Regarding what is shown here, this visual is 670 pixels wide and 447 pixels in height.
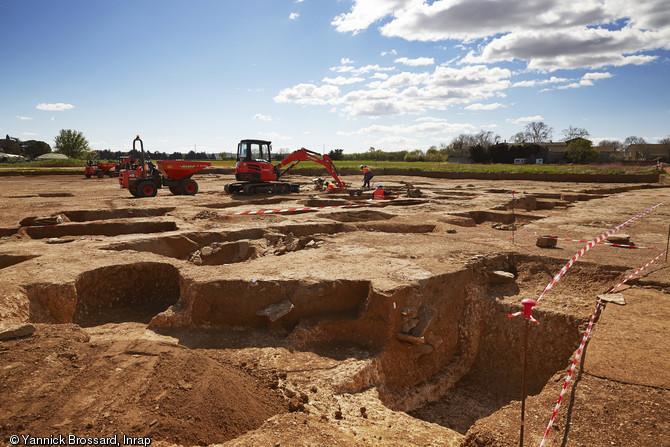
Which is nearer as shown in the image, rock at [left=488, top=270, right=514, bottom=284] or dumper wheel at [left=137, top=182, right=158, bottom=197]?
rock at [left=488, top=270, right=514, bottom=284]

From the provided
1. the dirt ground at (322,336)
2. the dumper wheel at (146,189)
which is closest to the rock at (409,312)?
the dirt ground at (322,336)

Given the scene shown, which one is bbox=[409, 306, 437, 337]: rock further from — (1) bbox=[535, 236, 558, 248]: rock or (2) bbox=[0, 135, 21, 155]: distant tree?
(2) bbox=[0, 135, 21, 155]: distant tree

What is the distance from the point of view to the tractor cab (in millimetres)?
17797

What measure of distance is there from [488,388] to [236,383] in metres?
4.06

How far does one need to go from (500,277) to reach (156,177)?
50.0ft

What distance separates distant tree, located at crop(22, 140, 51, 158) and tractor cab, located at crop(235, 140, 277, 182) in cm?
7453

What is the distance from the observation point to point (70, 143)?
71500 millimetres

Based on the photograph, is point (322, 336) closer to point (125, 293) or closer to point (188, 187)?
point (125, 293)

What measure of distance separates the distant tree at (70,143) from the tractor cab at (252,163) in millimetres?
68261

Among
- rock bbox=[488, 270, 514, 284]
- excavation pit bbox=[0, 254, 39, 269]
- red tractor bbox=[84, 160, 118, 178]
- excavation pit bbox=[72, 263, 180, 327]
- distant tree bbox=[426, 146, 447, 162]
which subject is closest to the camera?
excavation pit bbox=[72, 263, 180, 327]

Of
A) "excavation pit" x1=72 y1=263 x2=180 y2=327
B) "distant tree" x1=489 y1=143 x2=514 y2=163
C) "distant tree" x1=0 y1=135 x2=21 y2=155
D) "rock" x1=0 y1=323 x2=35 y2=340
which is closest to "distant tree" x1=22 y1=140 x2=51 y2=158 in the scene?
"distant tree" x1=0 y1=135 x2=21 y2=155

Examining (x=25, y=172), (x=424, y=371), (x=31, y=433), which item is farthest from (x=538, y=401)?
(x=25, y=172)

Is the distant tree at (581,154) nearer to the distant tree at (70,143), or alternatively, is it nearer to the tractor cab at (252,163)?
the tractor cab at (252,163)

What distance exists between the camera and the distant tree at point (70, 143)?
71062 millimetres
